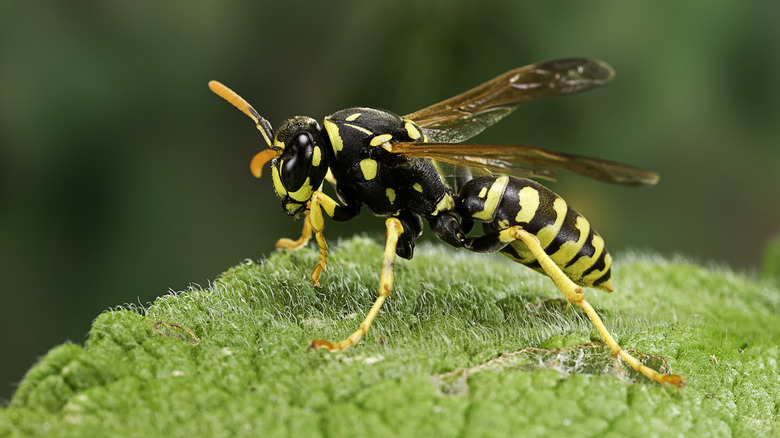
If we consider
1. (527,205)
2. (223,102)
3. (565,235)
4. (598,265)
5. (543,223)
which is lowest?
(598,265)

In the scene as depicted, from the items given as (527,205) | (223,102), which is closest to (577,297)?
(527,205)

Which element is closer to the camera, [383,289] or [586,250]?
[383,289]

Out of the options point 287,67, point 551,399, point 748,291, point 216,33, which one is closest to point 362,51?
point 287,67

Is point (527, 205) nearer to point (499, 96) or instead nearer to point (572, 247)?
point (572, 247)

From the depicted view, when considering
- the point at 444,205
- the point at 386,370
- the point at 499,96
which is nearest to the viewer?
the point at 386,370

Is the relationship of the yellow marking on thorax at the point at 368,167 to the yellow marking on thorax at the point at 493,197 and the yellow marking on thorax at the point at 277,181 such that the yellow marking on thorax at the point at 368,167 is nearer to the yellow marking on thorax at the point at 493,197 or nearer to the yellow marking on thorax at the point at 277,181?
the yellow marking on thorax at the point at 277,181

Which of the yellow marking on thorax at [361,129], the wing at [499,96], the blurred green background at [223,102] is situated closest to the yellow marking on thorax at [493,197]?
the wing at [499,96]

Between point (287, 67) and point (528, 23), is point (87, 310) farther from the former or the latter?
point (528, 23)
